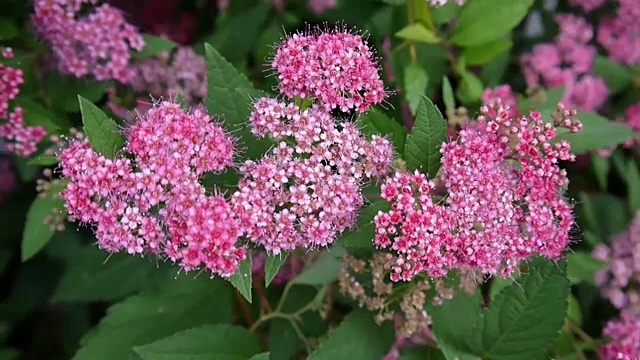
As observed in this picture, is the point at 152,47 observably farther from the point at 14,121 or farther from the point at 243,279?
the point at 243,279

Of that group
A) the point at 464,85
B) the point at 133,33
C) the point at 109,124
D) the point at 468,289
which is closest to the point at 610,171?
the point at 464,85

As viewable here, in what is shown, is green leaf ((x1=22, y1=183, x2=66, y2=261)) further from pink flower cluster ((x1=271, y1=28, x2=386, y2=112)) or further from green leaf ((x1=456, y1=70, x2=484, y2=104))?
green leaf ((x1=456, y1=70, x2=484, y2=104))

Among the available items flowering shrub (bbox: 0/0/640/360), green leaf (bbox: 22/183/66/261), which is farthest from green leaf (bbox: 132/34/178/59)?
green leaf (bbox: 22/183/66/261)

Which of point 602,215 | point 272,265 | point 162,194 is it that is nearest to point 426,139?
point 272,265

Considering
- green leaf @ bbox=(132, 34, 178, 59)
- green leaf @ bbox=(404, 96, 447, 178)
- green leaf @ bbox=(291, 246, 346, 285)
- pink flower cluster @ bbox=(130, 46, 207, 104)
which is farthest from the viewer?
pink flower cluster @ bbox=(130, 46, 207, 104)

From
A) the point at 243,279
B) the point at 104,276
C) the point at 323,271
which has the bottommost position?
the point at 104,276

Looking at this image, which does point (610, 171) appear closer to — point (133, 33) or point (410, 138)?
point (410, 138)
